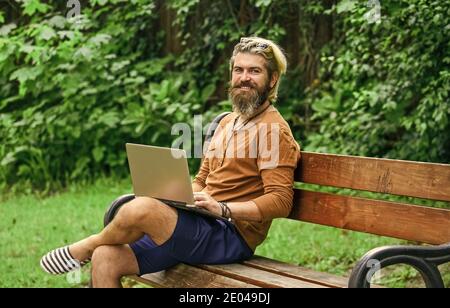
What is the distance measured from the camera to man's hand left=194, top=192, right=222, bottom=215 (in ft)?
10.7

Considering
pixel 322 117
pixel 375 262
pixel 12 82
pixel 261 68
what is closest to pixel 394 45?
pixel 322 117

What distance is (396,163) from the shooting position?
128 inches

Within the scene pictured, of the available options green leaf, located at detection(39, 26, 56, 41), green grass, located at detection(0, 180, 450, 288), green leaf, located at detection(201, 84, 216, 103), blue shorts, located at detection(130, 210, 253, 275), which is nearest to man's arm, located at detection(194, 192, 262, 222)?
blue shorts, located at detection(130, 210, 253, 275)

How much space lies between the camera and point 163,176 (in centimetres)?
330

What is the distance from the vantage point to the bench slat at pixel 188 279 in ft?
10.7

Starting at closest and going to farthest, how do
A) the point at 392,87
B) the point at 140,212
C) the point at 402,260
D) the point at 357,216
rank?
the point at 402,260
the point at 140,212
the point at 357,216
the point at 392,87

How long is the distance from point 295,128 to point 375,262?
4.92 meters

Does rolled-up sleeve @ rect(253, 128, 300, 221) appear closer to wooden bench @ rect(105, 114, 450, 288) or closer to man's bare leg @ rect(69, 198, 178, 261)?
wooden bench @ rect(105, 114, 450, 288)

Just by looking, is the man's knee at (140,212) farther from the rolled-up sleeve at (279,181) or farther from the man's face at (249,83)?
the man's face at (249,83)

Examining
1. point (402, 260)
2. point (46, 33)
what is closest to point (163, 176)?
point (402, 260)

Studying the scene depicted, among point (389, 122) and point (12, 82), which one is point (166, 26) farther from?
point (389, 122)

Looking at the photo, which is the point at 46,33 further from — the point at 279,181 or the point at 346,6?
the point at 279,181

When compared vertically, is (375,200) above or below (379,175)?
below

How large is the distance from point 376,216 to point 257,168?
544 mm
